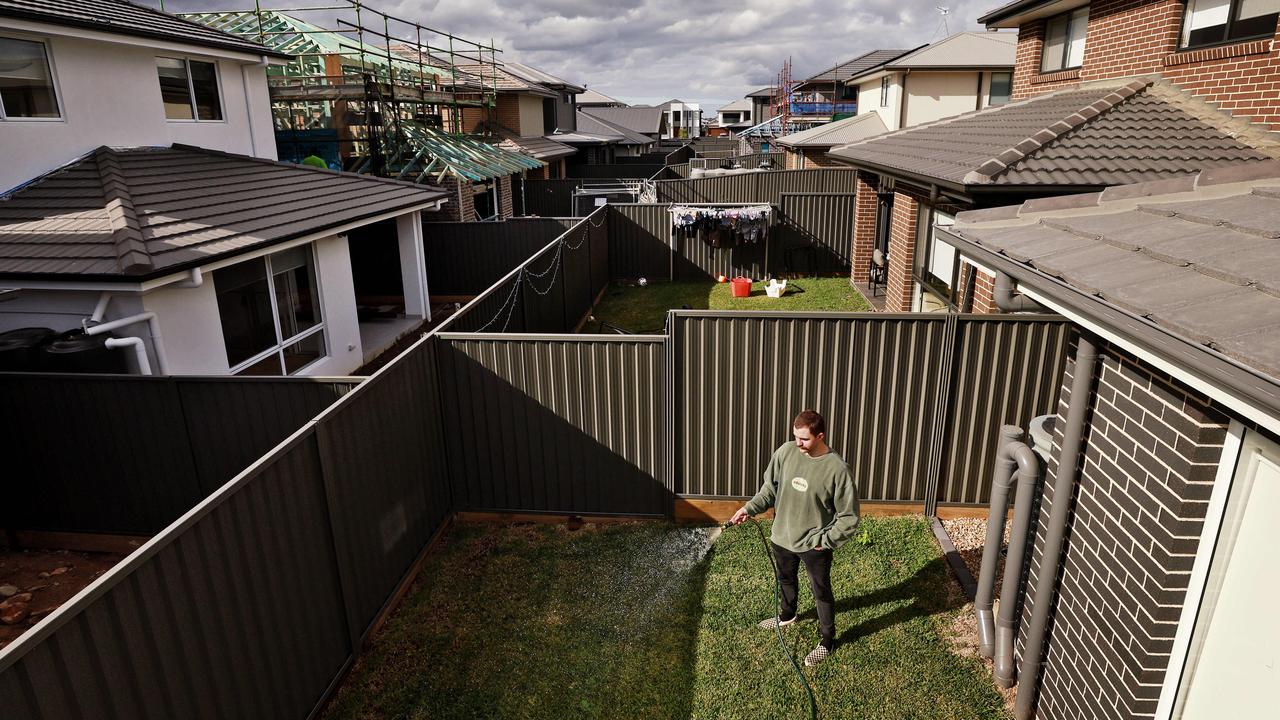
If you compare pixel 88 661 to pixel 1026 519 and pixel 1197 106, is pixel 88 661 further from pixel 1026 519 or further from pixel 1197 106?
pixel 1197 106

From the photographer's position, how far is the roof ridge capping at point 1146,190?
4.48 m

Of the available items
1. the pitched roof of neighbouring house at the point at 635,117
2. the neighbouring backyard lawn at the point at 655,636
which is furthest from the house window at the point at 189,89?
the pitched roof of neighbouring house at the point at 635,117

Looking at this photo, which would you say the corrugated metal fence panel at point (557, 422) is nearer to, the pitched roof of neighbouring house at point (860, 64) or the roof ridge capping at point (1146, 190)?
the roof ridge capping at point (1146, 190)

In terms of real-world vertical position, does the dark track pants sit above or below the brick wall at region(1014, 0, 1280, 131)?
below

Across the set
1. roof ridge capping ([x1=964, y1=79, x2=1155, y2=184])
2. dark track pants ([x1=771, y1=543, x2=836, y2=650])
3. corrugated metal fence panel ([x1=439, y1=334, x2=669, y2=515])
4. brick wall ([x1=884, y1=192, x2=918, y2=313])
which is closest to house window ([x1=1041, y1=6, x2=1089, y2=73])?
roof ridge capping ([x1=964, y1=79, x2=1155, y2=184])

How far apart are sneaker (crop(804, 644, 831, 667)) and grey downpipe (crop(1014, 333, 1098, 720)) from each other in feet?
3.96

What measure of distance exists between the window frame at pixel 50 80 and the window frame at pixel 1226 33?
1456 centimetres

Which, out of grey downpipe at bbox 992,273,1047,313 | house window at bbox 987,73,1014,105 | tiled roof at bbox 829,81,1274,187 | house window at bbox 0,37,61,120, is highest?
house window at bbox 987,73,1014,105

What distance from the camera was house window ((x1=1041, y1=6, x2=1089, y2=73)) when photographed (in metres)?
11.8

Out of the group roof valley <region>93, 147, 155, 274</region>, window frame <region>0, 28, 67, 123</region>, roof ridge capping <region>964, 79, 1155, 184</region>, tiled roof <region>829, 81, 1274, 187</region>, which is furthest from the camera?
window frame <region>0, 28, 67, 123</region>

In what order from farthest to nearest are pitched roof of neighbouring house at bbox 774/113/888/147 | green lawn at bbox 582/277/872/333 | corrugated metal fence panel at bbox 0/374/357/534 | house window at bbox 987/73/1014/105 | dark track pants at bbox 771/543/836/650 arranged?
pitched roof of neighbouring house at bbox 774/113/888/147 → house window at bbox 987/73/1014/105 → green lawn at bbox 582/277/872/333 → corrugated metal fence panel at bbox 0/374/357/534 → dark track pants at bbox 771/543/836/650

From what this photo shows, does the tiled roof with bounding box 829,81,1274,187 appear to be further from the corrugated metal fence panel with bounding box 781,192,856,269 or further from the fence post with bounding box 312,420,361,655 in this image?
the corrugated metal fence panel with bounding box 781,192,856,269

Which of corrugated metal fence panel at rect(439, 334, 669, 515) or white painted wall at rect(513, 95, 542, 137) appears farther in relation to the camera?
white painted wall at rect(513, 95, 542, 137)

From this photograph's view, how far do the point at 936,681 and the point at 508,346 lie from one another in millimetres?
4242
